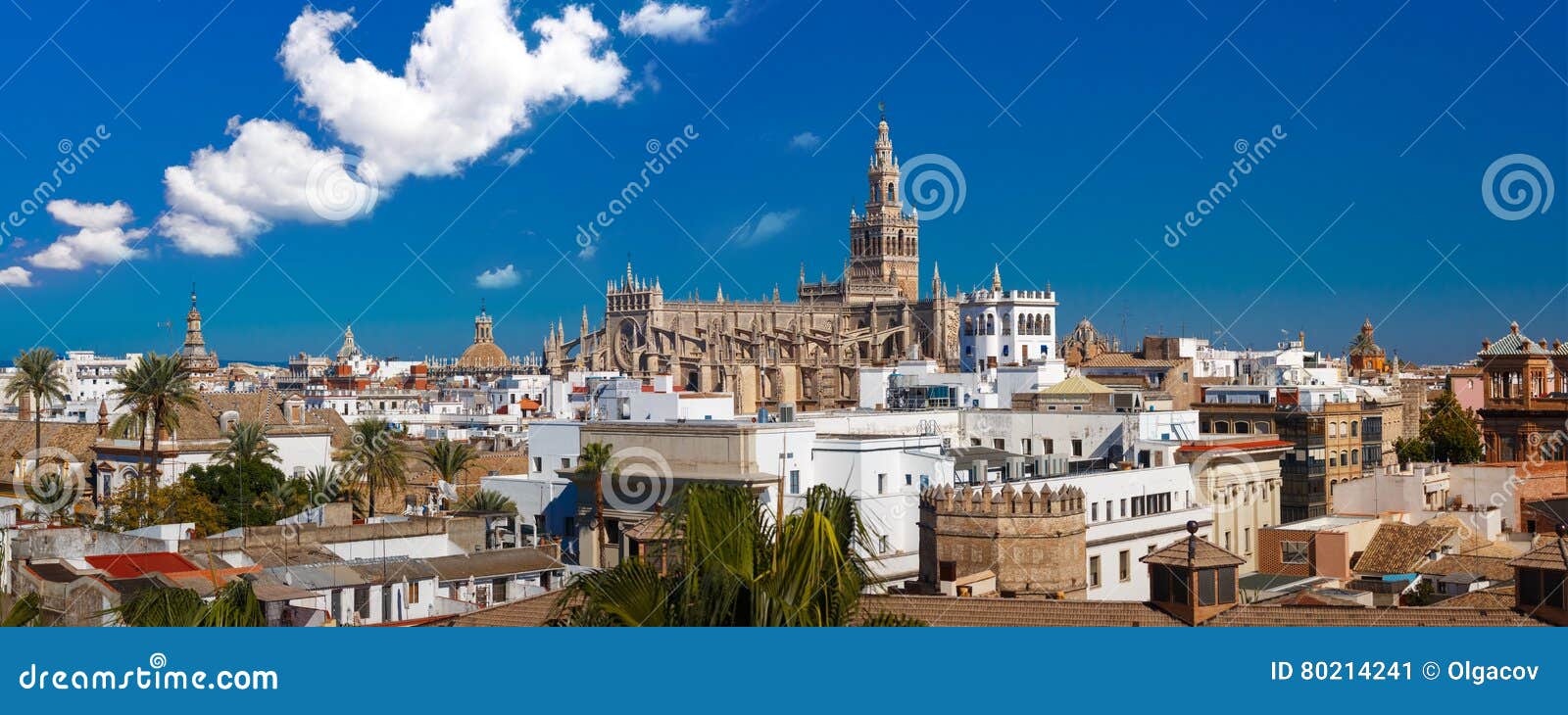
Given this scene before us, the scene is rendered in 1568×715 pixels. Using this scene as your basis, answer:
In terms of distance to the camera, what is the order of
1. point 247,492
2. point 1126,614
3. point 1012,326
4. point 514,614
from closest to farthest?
1. point 1126,614
2. point 514,614
3. point 247,492
4. point 1012,326

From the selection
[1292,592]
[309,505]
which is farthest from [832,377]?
[1292,592]

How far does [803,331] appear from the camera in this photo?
370ft

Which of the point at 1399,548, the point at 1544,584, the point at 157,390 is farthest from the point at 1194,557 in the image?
the point at 157,390

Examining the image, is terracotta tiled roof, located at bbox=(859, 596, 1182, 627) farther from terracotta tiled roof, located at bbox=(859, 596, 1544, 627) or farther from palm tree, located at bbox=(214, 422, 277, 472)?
palm tree, located at bbox=(214, 422, 277, 472)

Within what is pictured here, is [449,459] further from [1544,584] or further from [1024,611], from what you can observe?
[1544,584]

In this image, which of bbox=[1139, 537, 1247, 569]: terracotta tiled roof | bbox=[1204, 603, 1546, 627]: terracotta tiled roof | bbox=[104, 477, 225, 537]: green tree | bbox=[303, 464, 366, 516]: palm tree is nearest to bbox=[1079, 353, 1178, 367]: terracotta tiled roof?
bbox=[303, 464, 366, 516]: palm tree

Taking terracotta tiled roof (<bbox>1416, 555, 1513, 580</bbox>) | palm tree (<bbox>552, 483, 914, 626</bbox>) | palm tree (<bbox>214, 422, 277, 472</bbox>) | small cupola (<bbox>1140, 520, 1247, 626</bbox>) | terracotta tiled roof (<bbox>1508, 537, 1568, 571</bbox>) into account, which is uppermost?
palm tree (<bbox>214, 422, 277, 472</bbox>)

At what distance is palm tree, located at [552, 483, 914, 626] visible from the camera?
27.3 feet

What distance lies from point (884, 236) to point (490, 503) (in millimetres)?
94839

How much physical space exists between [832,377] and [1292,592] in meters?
75.0

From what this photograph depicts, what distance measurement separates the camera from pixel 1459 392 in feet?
219

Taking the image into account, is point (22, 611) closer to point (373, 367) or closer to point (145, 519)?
point (145, 519)

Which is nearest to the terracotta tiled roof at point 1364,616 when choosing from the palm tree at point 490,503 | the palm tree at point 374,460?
the palm tree at point 490,503

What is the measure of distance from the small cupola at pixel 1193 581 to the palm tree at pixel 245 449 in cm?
2540
